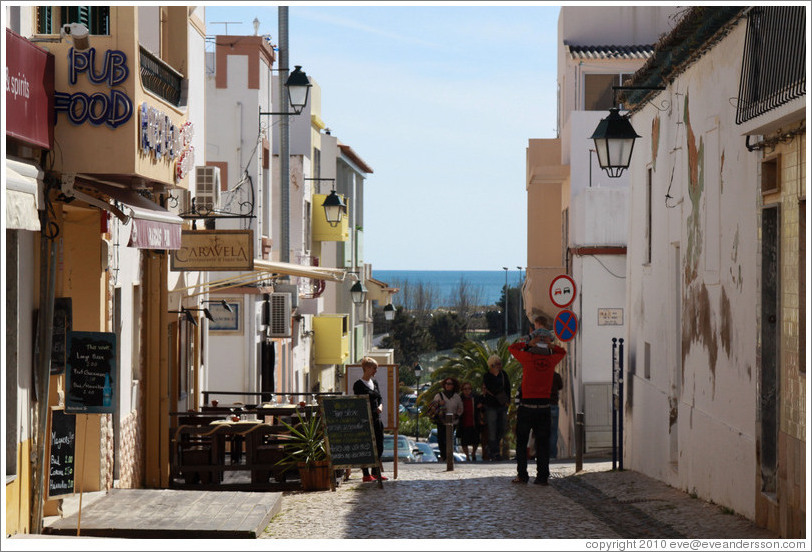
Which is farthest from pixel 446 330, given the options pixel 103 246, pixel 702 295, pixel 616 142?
pixel 103 246

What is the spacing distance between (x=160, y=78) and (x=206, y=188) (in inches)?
261

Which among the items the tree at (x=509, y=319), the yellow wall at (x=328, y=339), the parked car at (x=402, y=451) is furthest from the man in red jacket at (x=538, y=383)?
the tree at (x=509, y=319)

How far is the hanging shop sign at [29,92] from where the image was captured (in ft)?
32.7

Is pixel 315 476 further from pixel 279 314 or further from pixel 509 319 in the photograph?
pixel 509 319

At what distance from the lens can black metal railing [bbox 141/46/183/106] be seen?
42.9ft

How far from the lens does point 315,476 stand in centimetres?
1556

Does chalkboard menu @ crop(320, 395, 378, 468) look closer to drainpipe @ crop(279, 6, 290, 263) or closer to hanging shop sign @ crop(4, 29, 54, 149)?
hanging shop sign @ crop(4, 29, 54, 149)

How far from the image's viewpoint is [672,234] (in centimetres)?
1709

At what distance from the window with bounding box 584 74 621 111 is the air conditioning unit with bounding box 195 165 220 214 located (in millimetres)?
17230

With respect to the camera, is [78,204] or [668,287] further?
[668,287]

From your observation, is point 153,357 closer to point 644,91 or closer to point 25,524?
point 25,524

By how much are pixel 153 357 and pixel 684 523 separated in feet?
25.8

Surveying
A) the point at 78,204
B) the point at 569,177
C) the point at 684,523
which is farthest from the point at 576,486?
the point at 569,177

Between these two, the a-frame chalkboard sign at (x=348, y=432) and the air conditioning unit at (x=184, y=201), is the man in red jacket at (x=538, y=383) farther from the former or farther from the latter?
the air conditioning unit at (x=184, y=201)
